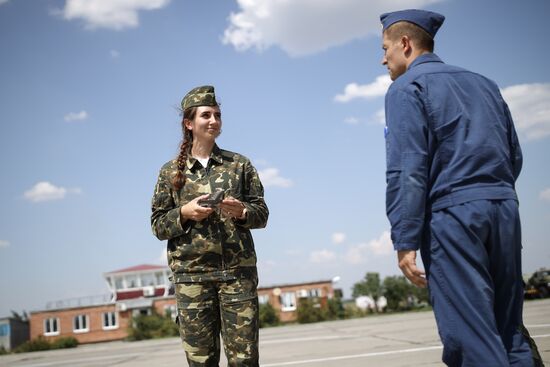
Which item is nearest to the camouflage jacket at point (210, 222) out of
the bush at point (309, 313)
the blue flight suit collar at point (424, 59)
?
the blue flight suit collar at point (424, 59)

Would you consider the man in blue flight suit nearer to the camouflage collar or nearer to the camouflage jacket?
the camouflage jacket

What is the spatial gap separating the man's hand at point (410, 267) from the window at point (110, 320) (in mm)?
55394

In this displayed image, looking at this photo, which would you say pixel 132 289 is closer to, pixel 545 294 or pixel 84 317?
pixel 84 317

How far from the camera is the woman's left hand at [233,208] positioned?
3.35 metres

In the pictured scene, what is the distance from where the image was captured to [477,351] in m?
2.27

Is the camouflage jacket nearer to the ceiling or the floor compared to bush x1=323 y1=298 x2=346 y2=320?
nearer to the ceiling

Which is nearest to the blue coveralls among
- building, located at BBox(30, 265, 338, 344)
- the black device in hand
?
the black device in hand

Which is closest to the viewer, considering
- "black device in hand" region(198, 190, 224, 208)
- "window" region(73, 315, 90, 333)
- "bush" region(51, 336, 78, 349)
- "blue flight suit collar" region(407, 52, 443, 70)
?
"blue flight suit collar" region(407, 52, 443, 70)

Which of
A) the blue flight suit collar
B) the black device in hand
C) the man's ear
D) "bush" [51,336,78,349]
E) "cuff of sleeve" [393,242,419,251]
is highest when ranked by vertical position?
the man's ear

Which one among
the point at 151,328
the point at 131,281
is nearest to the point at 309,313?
the point at 151,328

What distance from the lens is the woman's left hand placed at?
335cm

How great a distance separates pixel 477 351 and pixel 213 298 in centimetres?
176

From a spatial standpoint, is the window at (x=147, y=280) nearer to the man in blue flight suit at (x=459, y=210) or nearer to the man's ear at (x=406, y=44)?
the man's ear at (x=406, y=44)

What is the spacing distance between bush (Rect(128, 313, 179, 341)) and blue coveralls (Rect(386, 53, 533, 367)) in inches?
1423
